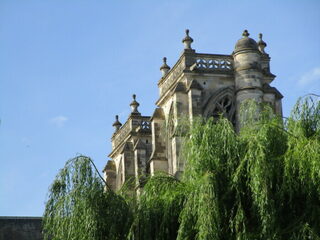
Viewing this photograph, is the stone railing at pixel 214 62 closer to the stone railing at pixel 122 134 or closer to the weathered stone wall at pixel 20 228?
the stone railing at pixel 122 134

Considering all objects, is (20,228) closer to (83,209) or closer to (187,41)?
(187,41)

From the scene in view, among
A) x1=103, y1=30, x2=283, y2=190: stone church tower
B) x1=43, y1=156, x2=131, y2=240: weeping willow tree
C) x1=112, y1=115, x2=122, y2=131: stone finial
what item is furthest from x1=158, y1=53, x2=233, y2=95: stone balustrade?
x1=43, y1=156, x2=131, y2=240: weeping willow tree

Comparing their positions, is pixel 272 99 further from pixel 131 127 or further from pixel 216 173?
pixel 216 173

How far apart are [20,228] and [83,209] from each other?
104 feet

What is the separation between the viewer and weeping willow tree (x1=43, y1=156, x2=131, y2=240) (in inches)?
802

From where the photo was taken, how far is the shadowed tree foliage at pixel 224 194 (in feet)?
63.0

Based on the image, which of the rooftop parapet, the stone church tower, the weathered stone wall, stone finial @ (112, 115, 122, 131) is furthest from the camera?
the weathered stone wall

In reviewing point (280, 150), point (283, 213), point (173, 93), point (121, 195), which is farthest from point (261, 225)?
point (173, 93)

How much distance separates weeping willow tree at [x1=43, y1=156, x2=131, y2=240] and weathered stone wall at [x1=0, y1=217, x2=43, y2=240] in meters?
30.2

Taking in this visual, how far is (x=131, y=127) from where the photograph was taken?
4459 centimetres

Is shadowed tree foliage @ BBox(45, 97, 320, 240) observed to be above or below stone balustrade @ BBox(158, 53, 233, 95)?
below

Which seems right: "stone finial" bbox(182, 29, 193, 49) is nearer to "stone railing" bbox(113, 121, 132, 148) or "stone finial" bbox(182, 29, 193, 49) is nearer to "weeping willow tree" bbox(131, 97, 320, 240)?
"stone railing" bbox(113, 121, 132, 148)

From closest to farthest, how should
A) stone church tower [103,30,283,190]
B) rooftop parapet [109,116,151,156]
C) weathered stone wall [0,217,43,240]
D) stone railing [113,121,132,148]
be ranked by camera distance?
1. stone church tower [103,30,283,190]
2. rooftop parapet [109,116,151,156]
3. stone railing [113,121,132,148]
4. weathered stone wall [0,217,43,240]

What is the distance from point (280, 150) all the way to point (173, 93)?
15.9m
